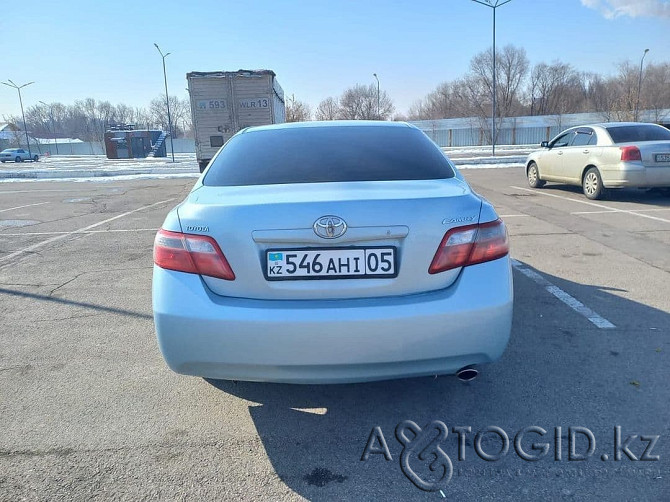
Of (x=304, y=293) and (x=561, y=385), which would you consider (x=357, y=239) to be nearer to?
(x=304, y=293)

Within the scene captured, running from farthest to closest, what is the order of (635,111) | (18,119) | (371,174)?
(18,119) → (635,111) → (371,174)

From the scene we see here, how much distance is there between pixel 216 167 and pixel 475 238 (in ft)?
5.48

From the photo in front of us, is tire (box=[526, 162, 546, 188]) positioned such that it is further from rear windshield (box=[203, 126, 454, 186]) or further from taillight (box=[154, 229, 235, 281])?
taillight (box=[154, 229, 235, 281])

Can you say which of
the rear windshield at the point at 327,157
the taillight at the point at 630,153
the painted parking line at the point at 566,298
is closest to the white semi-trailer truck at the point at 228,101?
the taillight at the point at 630,153

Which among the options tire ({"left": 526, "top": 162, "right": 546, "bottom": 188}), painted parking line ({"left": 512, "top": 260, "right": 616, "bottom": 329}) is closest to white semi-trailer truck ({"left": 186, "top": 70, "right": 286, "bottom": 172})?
tire ({"left": 526, "top": 162, "right": 546, "bottom": 188})

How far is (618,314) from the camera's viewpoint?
3.79 metres

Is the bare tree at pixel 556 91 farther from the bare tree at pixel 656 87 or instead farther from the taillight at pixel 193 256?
the taillight at pixel 193 256

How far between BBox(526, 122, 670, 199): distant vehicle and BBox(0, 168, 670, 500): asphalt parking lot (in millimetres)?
5030

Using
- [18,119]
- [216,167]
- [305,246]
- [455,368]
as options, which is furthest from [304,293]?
[18,119]

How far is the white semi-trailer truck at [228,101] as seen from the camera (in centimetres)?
1479

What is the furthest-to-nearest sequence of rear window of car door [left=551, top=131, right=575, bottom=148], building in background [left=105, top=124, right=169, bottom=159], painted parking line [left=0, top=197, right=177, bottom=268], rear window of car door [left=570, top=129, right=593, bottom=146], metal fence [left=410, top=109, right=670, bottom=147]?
metal fence [left=410, top=109, right=670, bottom=147]
building in background [left=105, top=124, right=169, bottom=159]
rear window of car door [left=551, top=131, right=575, bottom=148]
rear window of car door [left=570, top=129, right=593, bottom=146]
painted parking line [left=0, top=197, right=177, bottom=268]

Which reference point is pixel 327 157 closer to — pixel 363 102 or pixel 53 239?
pixel 53 239

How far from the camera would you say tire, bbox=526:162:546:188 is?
39.0ft

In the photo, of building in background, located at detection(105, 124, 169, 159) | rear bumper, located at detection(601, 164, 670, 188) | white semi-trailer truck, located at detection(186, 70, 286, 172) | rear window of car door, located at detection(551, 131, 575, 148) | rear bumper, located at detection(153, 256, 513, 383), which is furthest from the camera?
building in background, located at detection(105, 124, 169, 159)
